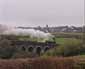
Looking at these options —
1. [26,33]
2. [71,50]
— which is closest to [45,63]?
[71,50]

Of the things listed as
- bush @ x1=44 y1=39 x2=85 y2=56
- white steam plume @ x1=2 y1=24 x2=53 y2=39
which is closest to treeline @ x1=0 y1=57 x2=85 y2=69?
bush @ x1=44 y1=39 x2=85 y2=56

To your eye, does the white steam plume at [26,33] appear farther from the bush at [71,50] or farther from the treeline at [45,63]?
the treeline at [45,63]

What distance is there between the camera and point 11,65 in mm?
3332

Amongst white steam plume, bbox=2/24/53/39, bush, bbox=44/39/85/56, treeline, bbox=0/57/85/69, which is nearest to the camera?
treeline, bbox=0/57/85/69

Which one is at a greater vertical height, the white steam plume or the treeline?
the white steam plume

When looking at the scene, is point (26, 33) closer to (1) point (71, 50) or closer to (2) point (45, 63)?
(1) point (71, 50)

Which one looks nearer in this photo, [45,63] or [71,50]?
[45,63]

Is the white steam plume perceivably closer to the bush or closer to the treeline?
the bush

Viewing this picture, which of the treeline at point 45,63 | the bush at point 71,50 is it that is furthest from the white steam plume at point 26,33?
the treeline at point 45,63

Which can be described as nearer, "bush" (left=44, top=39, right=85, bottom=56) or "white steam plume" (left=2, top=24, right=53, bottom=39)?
"bush" (left=44, top=39, right=85, bottom=56)

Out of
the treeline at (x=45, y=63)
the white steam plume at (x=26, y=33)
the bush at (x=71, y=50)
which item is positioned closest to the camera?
the treeline at (x=45, y=63)

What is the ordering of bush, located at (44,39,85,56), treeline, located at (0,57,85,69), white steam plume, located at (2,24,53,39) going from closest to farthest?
1. treeline, located at (0,57,85,69)
2. bush, located at (44,39,85,56)
3. white steam plume, located at (2,24,53,39)

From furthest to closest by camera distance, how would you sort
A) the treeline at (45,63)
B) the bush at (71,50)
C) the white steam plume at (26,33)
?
the white steam plume at (26,33), the bush at (71,50), the treeline at (45,63)

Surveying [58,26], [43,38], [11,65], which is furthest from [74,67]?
[58,26]
